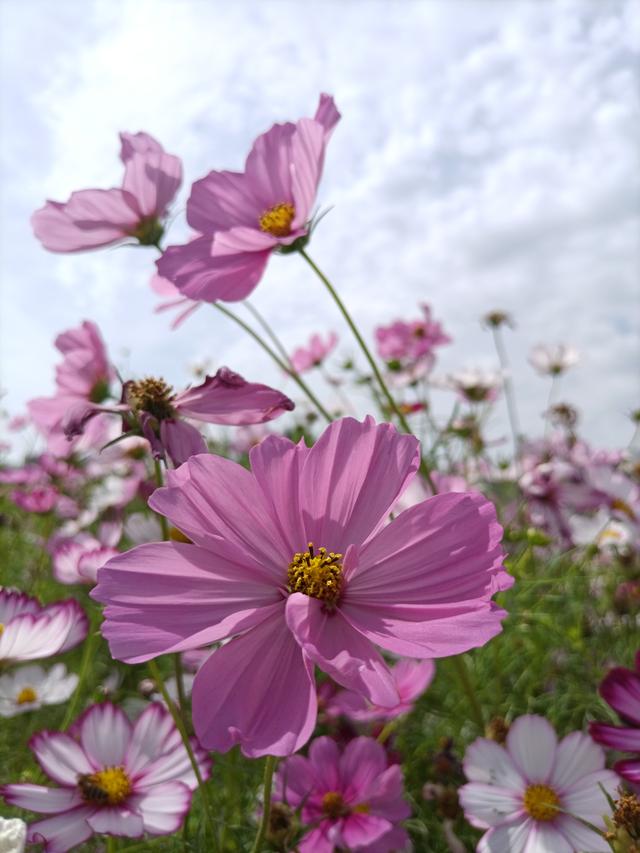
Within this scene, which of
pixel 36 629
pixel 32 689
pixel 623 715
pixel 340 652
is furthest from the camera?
pixel 32 689

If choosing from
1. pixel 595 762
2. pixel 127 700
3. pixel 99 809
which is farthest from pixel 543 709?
pixel 99 809

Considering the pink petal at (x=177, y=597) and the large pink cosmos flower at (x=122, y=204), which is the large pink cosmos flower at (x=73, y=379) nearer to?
the large pink cosmos flower at (x=122, y=204)

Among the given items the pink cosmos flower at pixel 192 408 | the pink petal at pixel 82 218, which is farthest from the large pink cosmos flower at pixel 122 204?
the pink cosmos flower at pixel 192 408

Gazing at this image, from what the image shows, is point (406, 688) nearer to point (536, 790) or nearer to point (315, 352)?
point (536, 790)

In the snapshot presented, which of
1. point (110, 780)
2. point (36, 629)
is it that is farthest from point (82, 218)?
point (110, 780)

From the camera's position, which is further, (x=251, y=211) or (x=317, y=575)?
(x=251, y=211)

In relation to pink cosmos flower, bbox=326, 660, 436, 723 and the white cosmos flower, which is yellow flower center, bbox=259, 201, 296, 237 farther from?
the white cosmos flower

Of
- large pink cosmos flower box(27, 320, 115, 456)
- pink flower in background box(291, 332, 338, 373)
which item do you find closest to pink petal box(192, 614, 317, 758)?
large pink cosmos flower box(27, 320, 115, 456)
